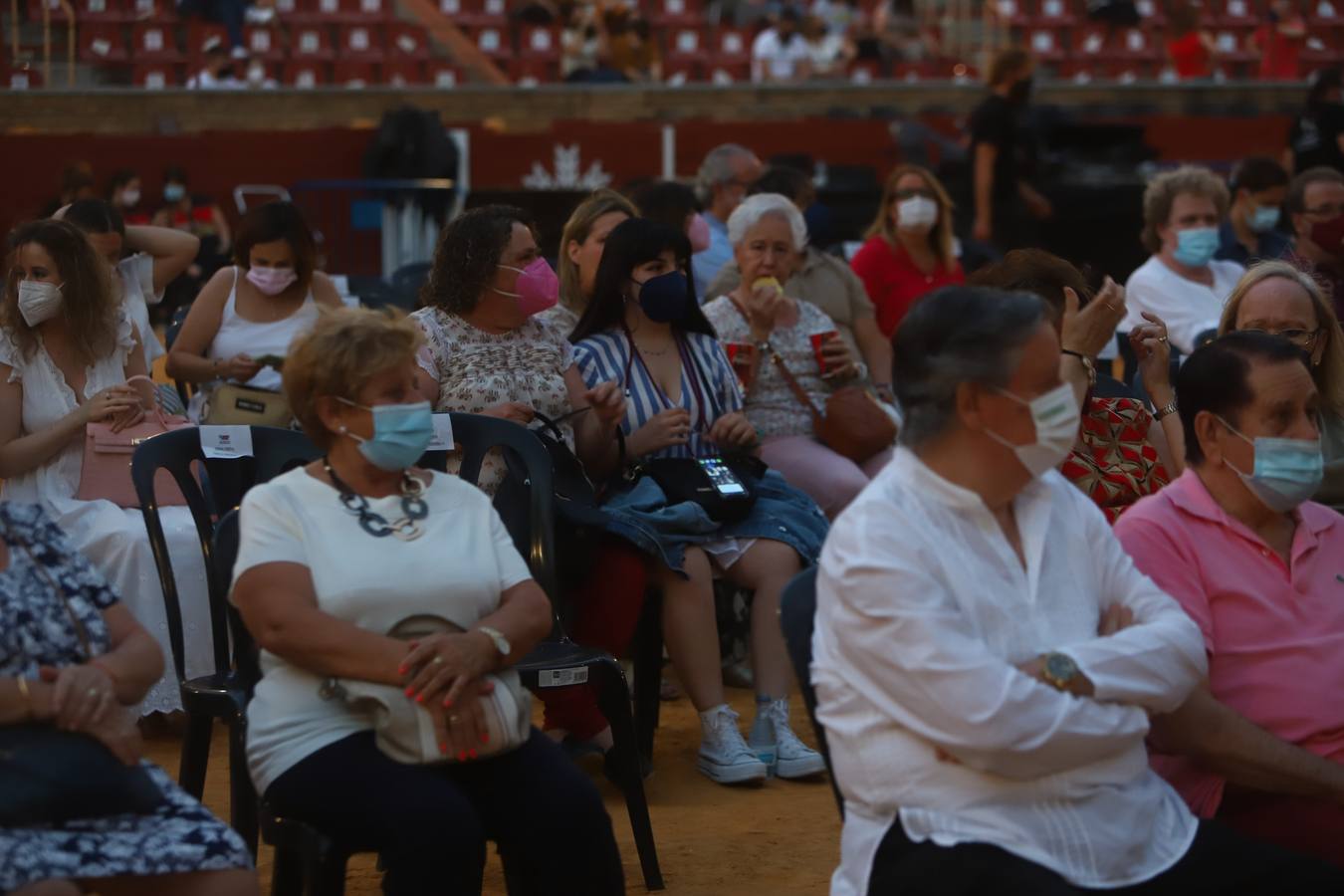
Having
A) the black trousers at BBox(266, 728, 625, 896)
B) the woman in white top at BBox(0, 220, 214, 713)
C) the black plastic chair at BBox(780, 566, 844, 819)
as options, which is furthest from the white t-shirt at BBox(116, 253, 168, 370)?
the black plastic chair at BBox(780, 566, 844, 819)

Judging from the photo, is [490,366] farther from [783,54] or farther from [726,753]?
[783,54]

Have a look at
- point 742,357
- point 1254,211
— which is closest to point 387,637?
point 742,357

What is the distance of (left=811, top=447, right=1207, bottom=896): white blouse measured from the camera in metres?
2.93

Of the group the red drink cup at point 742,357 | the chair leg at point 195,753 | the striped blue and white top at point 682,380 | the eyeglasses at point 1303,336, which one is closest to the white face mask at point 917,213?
the red drink cup at point 742,357

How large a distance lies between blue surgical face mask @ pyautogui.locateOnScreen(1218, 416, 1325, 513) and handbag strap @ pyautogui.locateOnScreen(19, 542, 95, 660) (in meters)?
2.25

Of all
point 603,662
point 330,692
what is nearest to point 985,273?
point 603,662

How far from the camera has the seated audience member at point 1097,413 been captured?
14.8ft

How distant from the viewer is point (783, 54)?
20.8 m

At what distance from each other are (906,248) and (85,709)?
580 centimetres

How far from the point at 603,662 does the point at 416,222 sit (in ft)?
39.1

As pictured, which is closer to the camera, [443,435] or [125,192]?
[443,435]

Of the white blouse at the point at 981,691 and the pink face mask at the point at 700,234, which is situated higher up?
the pink face mask at the point at 700,234

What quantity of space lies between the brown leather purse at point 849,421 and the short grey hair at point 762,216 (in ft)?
1.58

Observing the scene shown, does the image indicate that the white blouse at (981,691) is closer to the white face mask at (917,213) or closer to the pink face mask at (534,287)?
the pink face mask at (534,287)
